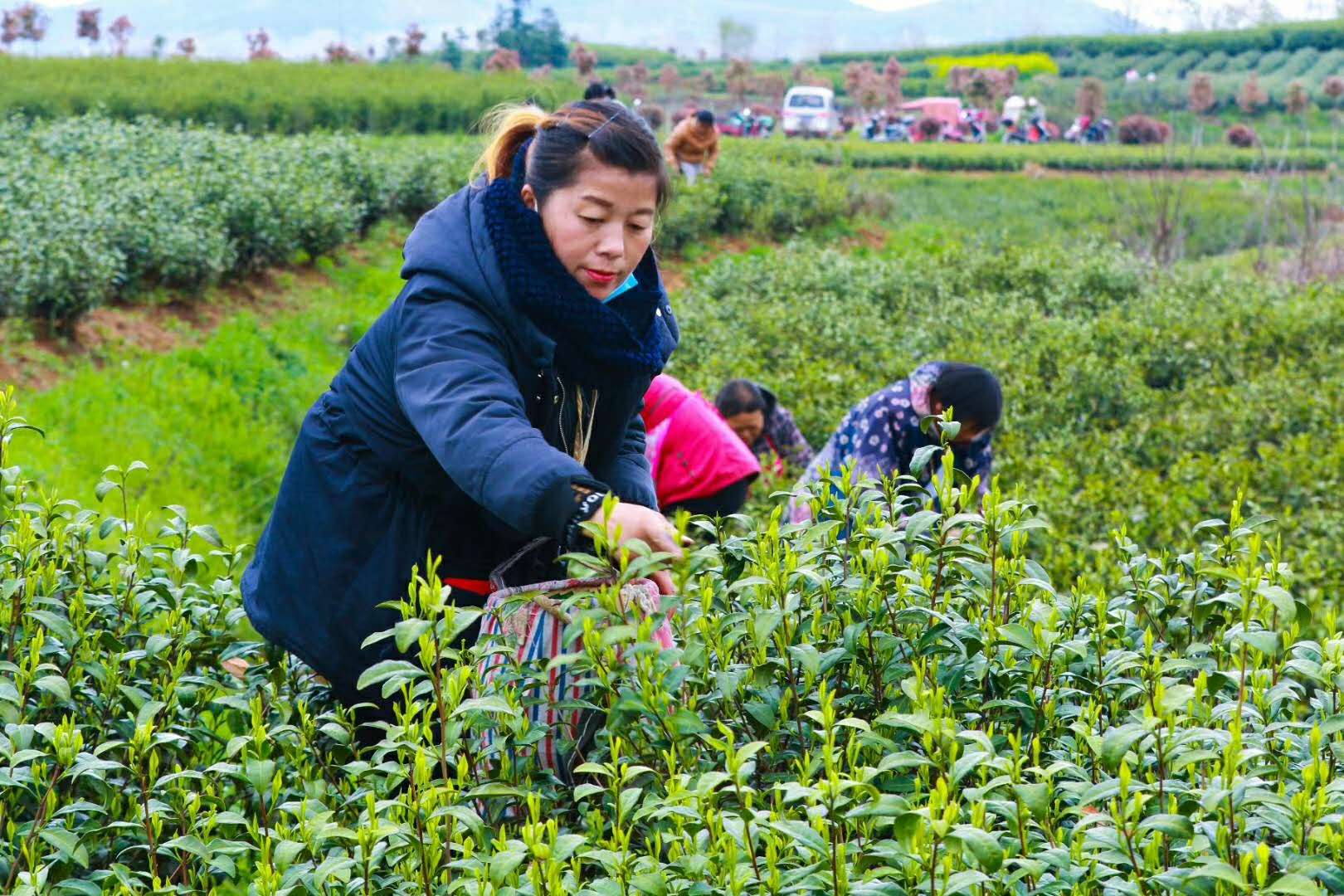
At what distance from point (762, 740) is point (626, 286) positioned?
0.80 m

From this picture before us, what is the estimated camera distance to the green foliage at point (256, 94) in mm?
19125

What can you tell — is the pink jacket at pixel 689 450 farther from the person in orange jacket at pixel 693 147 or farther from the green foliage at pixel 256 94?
the green foliage at pixel 256 94

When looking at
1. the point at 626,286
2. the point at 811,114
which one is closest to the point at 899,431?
the point at 626,286

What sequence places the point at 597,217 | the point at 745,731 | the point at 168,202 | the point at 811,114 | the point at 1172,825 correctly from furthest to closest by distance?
1. the point at 811,114
2. the point at 168,202
3. the point at 597,217
4. the point at 745,731
5. the point at 1172,825

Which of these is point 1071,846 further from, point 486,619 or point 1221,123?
point 1221,123

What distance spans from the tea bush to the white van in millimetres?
34403

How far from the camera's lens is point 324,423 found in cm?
245

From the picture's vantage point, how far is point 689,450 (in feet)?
14.9

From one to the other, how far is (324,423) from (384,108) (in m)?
21.5

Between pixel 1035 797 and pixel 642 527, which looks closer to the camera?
pixel 1035 797

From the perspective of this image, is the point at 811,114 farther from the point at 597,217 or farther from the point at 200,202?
the point at 597,217

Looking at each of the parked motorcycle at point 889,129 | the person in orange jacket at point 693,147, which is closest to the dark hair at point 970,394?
the person in orange jacket at point 693,147

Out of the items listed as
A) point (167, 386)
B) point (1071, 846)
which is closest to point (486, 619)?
point (1071, 846)

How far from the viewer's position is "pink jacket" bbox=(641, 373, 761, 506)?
454cm
